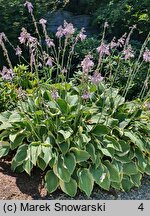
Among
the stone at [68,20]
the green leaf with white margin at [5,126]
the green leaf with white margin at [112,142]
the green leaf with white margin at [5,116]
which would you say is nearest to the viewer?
the green leaf with white margin at [112,142]

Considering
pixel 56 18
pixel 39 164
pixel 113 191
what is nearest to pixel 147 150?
pixel 113 191

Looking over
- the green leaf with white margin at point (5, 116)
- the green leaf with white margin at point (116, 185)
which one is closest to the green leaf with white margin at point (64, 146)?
the green leaf with white margin at point (116, 185)

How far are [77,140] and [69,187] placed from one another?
40 centimetres

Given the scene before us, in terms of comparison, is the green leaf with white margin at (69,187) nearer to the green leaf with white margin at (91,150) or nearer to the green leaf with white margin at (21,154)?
the green leaf with white margin at (91,150)

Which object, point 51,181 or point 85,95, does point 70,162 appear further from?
point 85,95

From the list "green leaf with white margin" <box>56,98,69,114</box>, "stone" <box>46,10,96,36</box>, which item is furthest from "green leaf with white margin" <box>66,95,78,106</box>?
"stone" <box>46,10,96,36</box>

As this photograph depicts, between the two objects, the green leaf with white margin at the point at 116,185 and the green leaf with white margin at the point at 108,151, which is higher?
the green leaf with white margin at the point at 108,151

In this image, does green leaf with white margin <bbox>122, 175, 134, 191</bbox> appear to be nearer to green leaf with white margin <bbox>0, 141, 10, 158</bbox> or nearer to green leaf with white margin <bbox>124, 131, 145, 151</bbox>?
green leaf with white margin <bbox>124, 131, 145, 151</bbox>

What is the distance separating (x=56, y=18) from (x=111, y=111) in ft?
12.6

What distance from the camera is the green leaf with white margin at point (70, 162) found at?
3.61 metres

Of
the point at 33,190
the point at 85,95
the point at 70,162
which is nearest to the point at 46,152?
the point at 70,162

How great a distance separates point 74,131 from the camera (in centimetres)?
386

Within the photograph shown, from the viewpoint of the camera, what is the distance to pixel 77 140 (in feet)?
12.4

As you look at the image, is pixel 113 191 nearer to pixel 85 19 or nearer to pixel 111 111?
pixel 111 111
